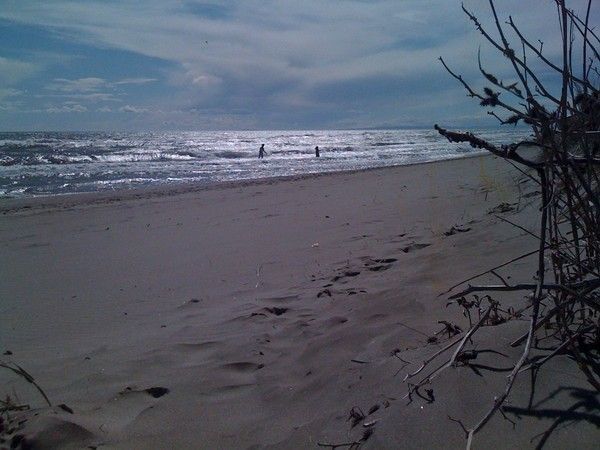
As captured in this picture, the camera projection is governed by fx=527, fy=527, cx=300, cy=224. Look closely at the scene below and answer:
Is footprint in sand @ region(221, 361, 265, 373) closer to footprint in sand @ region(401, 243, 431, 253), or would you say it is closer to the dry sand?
the dry sand

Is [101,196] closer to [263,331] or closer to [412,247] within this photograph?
[412,247]

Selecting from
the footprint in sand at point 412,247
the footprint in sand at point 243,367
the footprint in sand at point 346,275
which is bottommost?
the footprint in sand at point 243,367

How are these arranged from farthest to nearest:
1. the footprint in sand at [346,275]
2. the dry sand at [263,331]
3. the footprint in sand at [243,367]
Answer: 1. the footprint in sand at [346,275]
2. the footprint in sand at [243,367]
3. the dry sand at [263,331]

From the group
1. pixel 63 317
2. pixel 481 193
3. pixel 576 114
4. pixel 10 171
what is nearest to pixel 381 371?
pixel 576 114

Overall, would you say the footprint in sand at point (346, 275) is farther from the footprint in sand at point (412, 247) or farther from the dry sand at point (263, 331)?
the footprint in sand at point (412, 247)

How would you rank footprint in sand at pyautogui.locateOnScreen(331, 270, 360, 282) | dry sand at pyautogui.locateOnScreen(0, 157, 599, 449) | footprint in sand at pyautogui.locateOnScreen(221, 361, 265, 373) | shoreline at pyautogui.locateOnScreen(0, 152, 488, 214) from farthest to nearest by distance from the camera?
1. shoreline at pyautogui.locateOnScreen(0, 152, 488, 214)
2. footprint in sand at pyautogui.locateOnScreen(331, 270, 360, 282)
3. footprint in sand at pyautogui.locateOnScreen(221, 361, 265, 373)
4. dry sand at pyautogui.locateOnScreen(0, 157, 599, 449)

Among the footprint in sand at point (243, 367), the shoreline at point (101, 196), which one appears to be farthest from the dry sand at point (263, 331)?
the shoreline at point (101, 196)

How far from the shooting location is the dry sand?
206 centimetres

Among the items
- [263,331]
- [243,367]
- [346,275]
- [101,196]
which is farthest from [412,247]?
[101,196]

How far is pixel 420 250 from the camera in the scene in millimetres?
5102

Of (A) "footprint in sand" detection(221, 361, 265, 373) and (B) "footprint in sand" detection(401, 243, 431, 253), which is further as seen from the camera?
(B) "footprint in sand" detection(401, 243, 431, 253)

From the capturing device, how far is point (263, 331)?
142 inches

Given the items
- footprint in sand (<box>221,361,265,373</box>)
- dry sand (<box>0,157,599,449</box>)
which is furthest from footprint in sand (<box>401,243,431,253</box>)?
footprint in sand (<box>221,361,265,373</box>)

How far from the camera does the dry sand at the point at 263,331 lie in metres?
2.06
